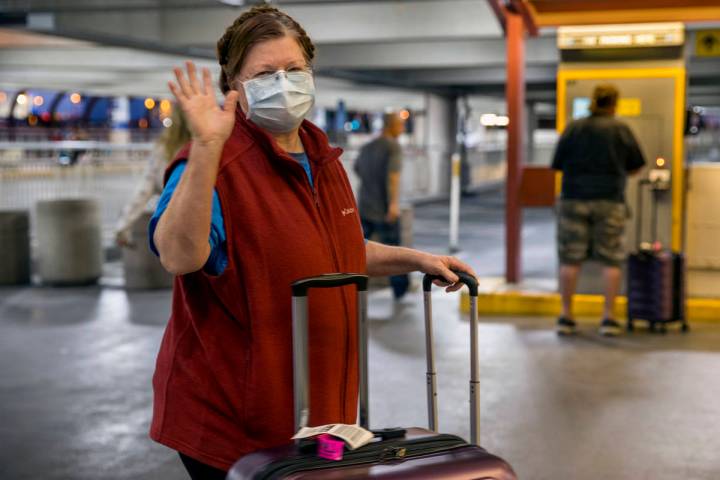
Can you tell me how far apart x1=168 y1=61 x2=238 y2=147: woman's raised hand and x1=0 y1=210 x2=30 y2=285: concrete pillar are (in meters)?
10.2

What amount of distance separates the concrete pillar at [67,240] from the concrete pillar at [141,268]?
0.64 meters

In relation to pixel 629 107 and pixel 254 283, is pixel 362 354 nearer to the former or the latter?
pixel 254 283

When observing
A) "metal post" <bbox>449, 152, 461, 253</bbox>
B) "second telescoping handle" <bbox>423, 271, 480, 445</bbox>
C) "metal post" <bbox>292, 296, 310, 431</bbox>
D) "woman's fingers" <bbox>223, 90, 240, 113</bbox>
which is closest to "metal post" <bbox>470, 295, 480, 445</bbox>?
"second telescoping handle" <bbox>423, 271, 480, 445</bbox>

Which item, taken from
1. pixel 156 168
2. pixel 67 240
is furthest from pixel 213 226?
pixel 67 240

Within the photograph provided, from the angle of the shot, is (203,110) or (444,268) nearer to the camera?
(203,110)

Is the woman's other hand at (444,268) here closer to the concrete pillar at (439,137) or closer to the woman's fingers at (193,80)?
the woman's fingers at (193,80)

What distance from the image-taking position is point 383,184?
10.3 m

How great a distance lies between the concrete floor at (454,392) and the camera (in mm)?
5418

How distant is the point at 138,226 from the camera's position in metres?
11.4

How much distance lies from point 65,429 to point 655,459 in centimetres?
347

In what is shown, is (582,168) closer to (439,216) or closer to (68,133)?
(439,216)

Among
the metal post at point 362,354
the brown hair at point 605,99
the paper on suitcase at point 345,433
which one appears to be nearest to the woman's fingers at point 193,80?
the metal post at point 362,354

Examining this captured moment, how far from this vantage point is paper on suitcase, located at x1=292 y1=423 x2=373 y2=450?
7.34ft

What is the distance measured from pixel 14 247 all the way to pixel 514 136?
6.07m
